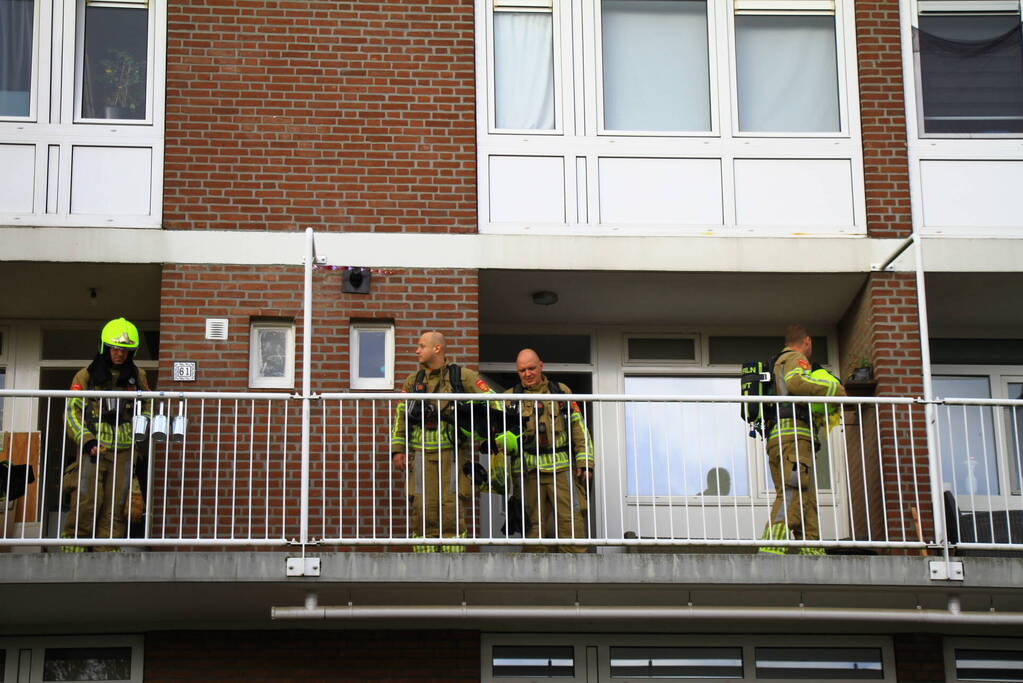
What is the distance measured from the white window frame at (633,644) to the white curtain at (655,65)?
402cm

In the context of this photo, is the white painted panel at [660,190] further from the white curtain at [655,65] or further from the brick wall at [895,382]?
the brick wall at [895,382]

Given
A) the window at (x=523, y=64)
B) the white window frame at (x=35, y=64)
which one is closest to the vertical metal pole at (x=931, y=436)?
the window at (x=523, y=64)

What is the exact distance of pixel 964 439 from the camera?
Result: 45.6ft

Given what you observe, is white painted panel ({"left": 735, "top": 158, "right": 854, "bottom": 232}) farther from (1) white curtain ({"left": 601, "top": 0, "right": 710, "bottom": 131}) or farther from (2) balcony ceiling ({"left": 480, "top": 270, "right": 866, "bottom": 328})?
(1) white curtain ({"left": 601, "top": 0, "right": 710, "bottom": 131})

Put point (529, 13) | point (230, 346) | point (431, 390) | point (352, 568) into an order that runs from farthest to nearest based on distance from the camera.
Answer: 1. point (529, 13)
2. point (230, 346)
3. point (431, 390)
4. point (352, 568)

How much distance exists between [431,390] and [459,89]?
2.76 meters

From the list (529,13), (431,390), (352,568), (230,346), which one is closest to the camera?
(352,568)

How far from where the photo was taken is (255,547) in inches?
475

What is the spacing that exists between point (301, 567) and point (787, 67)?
19.4 ft

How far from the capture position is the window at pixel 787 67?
13.7 metres

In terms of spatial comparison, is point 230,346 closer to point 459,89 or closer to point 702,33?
point 459,89

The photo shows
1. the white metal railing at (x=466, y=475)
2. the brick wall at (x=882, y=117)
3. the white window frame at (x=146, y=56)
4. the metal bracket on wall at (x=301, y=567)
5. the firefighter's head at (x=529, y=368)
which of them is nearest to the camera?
the metal bracket on wall at (x=301, y=567)

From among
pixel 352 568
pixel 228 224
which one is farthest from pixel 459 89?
pixel 352 568

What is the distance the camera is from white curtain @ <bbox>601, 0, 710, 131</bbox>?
13.6m
